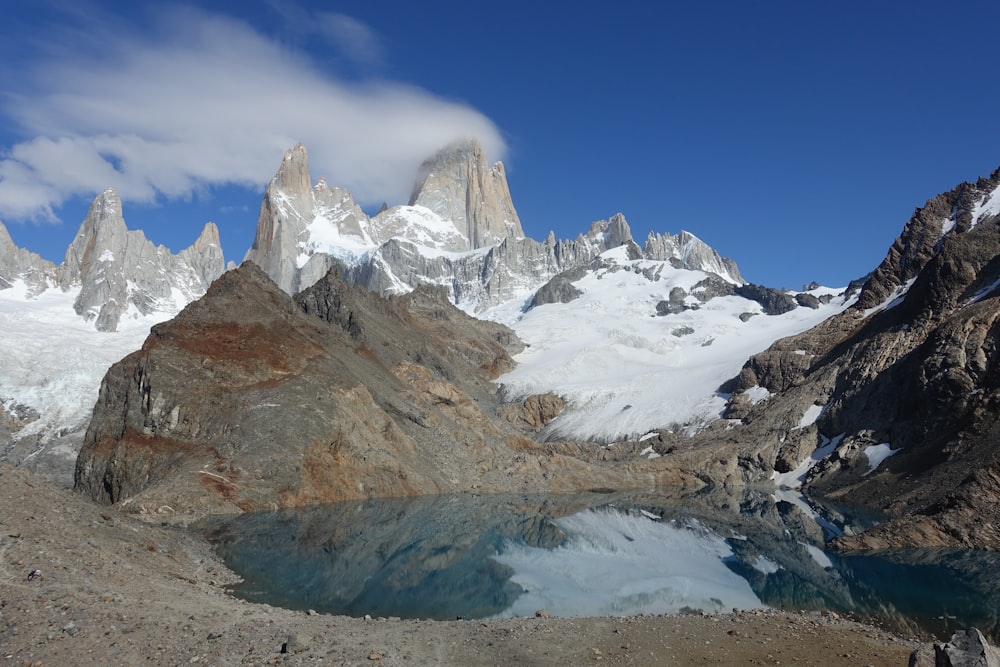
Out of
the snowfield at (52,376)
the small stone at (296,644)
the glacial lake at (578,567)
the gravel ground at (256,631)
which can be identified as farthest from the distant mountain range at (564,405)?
the small stone at (296,644)

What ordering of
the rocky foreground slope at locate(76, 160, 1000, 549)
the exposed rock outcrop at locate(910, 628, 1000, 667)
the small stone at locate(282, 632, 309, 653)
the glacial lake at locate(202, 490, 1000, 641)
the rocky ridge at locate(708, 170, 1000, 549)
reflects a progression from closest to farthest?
the exposed rock outcrop at locate(910, 628, 1000, 667)
the small stone at locate(282, 632, 309, 653)
the glacial lake at locate(202, 490, 1000, 641)
the rocky ridge at locate(708, 170, 1000, 549)
the rocky foreground slope at locate(76, 160, 1000, 549)

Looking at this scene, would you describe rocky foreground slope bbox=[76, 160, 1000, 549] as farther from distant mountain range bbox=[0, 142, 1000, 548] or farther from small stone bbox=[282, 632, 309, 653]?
small stone bbox=[282, 632, 309, 653]

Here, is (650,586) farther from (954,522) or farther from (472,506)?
(472,506)

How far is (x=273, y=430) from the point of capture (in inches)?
2234

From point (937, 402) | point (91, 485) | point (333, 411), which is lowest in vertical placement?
point (91, 485)

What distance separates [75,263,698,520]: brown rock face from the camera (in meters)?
52.5

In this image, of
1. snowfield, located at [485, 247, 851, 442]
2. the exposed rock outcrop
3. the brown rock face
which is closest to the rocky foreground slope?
the brown rock face

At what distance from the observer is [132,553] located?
2519 cm

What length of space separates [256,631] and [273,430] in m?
40.8

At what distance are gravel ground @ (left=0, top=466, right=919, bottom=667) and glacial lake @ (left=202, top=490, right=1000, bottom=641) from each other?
129 inches

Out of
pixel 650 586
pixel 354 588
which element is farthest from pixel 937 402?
pixel 354 588

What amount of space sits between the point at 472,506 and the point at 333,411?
14687mm

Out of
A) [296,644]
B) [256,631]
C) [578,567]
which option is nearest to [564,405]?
[578,567]

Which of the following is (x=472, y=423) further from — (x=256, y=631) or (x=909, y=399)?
(x=256, y=631)
